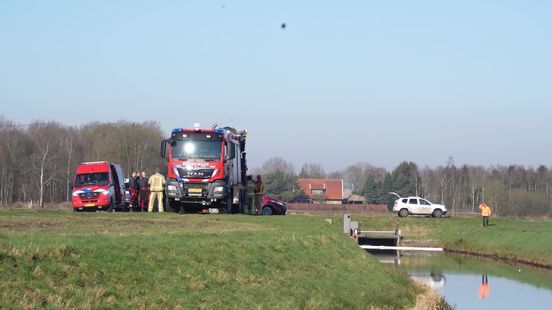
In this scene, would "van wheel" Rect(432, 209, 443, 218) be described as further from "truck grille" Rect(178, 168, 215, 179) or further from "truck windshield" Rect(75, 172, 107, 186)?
"truck grille" Rect(178, 168, 215, 179)

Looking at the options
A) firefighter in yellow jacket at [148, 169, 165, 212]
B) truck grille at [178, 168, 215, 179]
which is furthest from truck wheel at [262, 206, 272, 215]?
truck grille at [178, 168, 215, 179]

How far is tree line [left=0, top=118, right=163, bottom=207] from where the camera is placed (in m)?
88.7

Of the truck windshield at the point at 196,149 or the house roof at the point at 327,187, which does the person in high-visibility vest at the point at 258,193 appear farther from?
the house roof at the point at 327,187

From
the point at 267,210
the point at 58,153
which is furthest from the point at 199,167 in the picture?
the point at 58,153

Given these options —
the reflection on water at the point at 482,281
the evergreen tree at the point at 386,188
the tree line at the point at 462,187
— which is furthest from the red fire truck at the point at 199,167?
the evergreen tree at the point at 386,188

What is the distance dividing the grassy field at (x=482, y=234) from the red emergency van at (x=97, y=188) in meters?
23.8

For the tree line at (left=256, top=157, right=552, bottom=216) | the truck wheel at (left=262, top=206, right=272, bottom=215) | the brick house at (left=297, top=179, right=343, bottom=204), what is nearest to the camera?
the truck wheel at (left=262, top=206, right=272, bottom=215)

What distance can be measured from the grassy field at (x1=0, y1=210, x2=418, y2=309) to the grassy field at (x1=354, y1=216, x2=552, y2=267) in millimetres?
23698

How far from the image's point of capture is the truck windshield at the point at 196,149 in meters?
38.4

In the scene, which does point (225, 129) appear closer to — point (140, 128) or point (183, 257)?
point (183, 257)

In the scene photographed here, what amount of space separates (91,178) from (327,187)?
124m

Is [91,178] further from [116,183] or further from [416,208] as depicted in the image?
[416,208]

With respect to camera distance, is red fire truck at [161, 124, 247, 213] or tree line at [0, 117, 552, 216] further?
tree line at [0, 117, 552, 216]

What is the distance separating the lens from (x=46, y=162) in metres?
95.9
